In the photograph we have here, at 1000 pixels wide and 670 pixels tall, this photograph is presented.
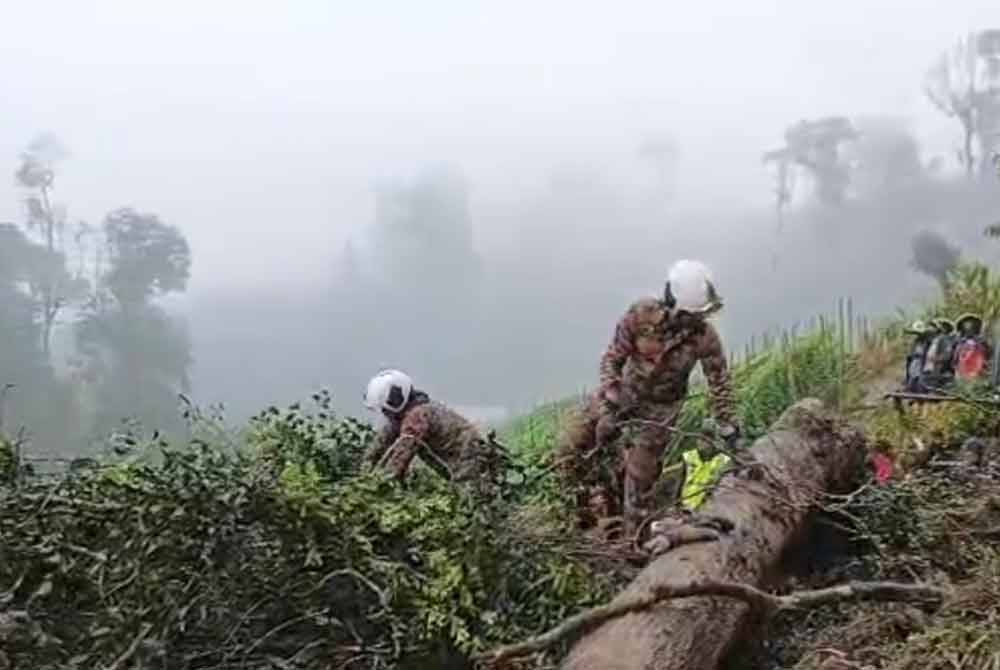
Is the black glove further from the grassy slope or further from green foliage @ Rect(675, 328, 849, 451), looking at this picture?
green foliage @ Rect(675, 328, 849, 451)

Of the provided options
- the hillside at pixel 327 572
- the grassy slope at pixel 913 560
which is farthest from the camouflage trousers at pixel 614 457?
the hillside at pixel 327 572

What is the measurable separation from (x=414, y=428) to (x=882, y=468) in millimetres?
1921

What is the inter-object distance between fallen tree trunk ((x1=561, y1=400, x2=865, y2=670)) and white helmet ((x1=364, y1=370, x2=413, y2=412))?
1.64 m

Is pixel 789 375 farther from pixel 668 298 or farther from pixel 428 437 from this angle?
pixel 428 437

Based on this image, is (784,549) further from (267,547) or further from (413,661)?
(267,547)

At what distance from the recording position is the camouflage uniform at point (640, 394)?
5547 millimetres

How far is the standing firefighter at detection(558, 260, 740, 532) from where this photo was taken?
5.49 meters

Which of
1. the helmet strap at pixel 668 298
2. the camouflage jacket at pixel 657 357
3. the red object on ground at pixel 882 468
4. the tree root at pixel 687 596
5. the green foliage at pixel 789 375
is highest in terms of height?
the helmet strap at pixel 668 298

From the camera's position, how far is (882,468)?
547 centimetres

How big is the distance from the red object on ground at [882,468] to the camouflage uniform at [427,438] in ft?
5.05

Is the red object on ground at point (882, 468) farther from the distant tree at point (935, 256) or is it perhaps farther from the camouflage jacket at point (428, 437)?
the distant tree at point (935, 256)

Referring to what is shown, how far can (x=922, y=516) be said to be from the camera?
14.4ft

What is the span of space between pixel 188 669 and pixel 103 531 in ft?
1.54

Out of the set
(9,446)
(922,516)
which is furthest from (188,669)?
(922,516)
